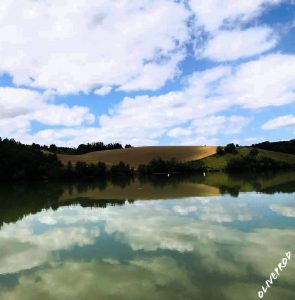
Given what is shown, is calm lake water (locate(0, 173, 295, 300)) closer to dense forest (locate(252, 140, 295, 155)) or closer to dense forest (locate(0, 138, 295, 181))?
dense forest (locate(0, 138, 295, 181))

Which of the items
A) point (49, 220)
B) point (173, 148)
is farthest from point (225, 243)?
point (173, 148)

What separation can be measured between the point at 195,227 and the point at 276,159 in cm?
12305

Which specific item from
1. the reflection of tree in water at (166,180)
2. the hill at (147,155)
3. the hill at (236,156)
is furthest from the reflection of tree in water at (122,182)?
the hill at (236,156)

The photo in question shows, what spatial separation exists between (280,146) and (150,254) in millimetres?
152967

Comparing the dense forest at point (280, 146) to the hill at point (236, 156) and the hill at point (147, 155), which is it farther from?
the hill at point (147, 155)

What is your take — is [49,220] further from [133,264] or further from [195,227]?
[133,264]

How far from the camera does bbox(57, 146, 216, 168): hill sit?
13088 centimetres

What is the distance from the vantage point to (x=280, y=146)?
6368 inches

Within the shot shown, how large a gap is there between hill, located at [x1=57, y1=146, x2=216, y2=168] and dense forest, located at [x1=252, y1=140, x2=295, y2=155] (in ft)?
89.9

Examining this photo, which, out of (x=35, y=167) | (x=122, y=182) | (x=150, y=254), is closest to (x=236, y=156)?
(x=122, y=182)

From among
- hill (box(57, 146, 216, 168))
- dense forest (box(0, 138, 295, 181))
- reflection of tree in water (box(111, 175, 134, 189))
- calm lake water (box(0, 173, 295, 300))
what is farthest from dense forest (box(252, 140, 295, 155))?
calm lake water (box(0, 173, 295, 300))

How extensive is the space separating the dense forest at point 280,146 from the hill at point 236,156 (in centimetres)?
939

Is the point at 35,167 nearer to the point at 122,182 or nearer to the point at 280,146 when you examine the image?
the point at 122,182

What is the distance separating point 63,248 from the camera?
2109 cm
